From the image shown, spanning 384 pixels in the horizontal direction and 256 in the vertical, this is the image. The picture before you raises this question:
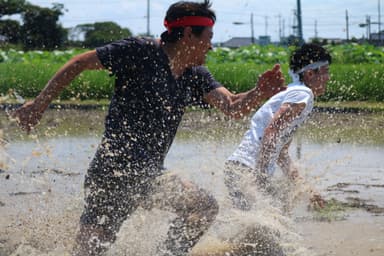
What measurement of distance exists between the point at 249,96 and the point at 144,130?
70cm

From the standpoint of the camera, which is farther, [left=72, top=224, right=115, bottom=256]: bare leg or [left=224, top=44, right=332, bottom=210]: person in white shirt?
[left=224, top=44, right=332, bottom=210]: person in white shirt

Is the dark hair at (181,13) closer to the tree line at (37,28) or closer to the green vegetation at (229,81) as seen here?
the green vegetation at (229,81)

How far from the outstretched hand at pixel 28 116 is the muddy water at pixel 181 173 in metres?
0.52

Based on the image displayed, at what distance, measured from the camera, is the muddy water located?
507cm

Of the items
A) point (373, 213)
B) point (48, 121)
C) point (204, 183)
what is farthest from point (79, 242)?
point (48, 121)

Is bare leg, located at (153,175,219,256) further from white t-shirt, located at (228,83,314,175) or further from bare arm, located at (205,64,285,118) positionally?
bare arm, located at (205,64,285,118)

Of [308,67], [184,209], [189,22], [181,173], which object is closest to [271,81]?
[308,67]

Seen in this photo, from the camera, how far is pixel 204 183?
629cm

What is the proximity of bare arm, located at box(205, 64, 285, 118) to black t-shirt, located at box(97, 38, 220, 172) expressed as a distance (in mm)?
395

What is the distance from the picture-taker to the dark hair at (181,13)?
4.11 meters

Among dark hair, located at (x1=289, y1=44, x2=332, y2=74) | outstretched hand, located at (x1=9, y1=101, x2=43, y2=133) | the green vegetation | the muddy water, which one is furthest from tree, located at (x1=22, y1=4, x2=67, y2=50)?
outstretched hand, located at (x1=9, y1=101, x2=43, y2=133)

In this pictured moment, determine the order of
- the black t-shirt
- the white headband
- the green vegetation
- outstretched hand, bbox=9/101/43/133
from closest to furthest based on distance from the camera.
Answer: outstretched hand, bbox=9/101/43/133 < the black t-shirt < the white headband < the green vegetation

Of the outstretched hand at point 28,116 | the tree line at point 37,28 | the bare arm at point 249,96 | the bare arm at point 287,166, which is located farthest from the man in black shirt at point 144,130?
the tree line at point 37,28

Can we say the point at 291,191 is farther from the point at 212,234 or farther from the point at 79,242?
the point at 79,242
